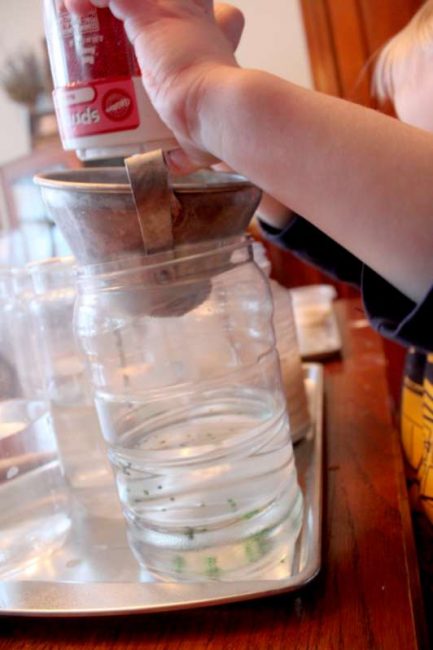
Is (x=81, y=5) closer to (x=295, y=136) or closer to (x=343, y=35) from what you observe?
(x=295, y=136)

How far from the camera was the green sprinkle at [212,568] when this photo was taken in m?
0.32

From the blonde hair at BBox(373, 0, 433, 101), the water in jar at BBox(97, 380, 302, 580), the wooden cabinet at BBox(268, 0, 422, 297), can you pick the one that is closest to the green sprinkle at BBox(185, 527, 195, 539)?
the water in jar at BBox(97, 380, 302, 580)

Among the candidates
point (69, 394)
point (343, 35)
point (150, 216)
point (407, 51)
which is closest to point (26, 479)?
point (69, 394)

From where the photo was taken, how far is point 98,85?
12.4 inches

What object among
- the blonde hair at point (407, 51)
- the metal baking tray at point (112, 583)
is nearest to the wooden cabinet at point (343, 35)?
the blonde hair at point (407, 51)

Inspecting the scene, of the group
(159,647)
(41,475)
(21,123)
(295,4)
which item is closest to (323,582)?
(159,647)

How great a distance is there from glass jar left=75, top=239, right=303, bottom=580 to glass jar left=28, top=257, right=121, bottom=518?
1.6 inches

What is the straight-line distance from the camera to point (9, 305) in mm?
447

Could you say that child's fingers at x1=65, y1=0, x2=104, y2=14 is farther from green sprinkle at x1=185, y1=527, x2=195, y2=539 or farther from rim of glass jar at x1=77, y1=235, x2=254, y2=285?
green sprinkle at x1=185, y1=527, x2=195, y2=539

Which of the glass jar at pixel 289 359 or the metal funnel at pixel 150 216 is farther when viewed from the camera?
the glass jar at pixel 289 359

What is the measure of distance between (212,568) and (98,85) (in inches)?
9.8

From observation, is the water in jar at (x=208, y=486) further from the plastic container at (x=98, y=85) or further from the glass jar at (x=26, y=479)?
the plastic container at (x=98, y=85)

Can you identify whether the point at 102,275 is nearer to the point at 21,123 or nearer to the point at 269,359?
the point at 269,359

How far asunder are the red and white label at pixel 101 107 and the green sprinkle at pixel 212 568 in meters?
0.22
